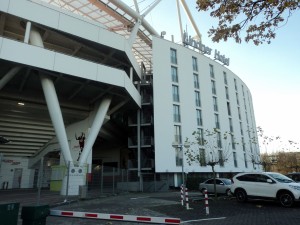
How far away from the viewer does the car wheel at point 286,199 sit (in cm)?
1379

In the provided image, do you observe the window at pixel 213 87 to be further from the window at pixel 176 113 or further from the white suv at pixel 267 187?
the white suv at pixel 267 187

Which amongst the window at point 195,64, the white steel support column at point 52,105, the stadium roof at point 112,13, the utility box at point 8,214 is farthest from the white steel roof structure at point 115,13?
the utility box at point 8,214

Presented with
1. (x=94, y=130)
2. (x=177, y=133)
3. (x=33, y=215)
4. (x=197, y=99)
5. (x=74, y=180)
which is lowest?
(x=33, y=215)

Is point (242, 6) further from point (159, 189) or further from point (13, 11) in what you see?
point (159, 189)

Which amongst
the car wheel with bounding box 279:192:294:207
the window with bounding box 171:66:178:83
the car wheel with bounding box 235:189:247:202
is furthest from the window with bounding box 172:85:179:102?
the car wheel with bounding box 279:192:294:207

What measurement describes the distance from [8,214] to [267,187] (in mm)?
13097

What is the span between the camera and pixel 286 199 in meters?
14.0

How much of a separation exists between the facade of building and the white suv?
3.95 meters

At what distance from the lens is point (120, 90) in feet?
89.7

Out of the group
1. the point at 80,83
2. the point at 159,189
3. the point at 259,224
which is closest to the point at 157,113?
the point at 159,189

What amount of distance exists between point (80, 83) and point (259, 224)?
1921cm

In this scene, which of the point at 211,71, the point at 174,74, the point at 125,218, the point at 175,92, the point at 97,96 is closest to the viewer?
the point at 125,218

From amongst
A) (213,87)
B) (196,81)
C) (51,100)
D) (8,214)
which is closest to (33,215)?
(8,214)

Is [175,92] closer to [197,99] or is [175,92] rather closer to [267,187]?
[197,99]
